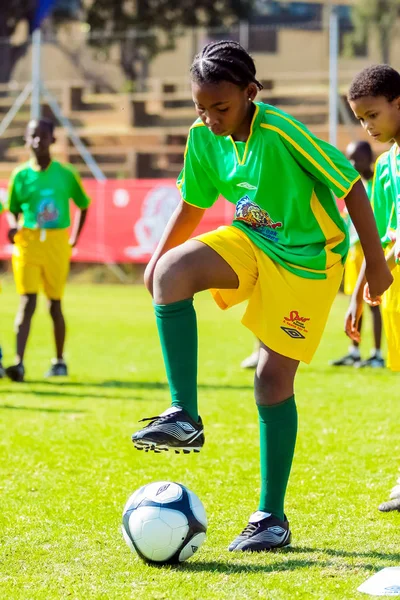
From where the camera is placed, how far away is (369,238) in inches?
161

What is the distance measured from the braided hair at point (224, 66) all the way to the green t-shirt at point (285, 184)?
0.53 ft

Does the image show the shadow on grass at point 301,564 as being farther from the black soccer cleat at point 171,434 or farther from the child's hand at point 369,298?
the child's hand at point 369,298

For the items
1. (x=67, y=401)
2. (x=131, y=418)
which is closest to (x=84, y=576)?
(x=131, y=418)

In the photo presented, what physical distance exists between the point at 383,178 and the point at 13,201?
212 inches

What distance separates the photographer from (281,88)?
863 inches

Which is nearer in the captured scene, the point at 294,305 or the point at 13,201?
the point at 294,305

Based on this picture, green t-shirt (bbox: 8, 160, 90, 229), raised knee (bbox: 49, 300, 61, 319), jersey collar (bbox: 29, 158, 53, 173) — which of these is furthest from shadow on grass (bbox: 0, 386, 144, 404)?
jersey collar (bbox: 29, 158, 53, 173)

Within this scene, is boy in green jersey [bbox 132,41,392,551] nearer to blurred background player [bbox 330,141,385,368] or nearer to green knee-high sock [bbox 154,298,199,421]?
green knee-high sock [bbox 154,298,199,421]

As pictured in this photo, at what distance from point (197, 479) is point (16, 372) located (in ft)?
12.8

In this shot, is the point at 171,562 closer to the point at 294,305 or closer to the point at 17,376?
the point at 294,305

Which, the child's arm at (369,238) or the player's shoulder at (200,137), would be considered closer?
the child's arm at (369,238)

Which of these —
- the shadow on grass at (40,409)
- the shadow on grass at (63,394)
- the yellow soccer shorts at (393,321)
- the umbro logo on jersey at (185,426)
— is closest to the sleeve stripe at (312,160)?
the yellow soccer shorts at (393,321)

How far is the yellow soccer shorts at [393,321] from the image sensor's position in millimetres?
4789

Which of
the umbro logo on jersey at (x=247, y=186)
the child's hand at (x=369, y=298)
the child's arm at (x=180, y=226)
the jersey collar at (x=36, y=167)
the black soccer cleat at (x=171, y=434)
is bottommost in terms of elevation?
the black soccer cleat at (x=171, y=434)
